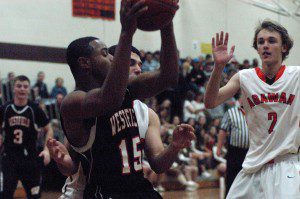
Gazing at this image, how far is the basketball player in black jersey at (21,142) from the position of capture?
7.07 metres

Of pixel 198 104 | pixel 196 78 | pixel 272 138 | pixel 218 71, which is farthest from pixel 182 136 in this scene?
pixel 196 78

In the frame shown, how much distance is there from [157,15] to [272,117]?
1.88 meters

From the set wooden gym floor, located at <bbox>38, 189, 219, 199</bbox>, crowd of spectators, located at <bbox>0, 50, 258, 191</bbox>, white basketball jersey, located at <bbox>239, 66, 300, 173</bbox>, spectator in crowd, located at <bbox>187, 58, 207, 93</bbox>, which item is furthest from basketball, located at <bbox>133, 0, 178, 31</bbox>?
spectator in crowd, located at <bbox>187, 58, 207, 93</bbox>

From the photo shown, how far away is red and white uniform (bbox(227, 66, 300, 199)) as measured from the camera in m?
4.29

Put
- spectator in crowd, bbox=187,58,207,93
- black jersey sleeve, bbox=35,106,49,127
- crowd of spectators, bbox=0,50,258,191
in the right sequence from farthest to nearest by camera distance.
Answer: spectator in crowd, bbox=187,58,207,93 → crowd of spectators, bbox=0,50,258,191 → black jersey sleeve, bbox=35,106,49,127

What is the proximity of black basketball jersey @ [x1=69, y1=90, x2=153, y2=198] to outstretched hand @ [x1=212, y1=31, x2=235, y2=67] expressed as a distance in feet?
3.93

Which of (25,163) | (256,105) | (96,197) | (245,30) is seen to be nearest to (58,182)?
(25,163)

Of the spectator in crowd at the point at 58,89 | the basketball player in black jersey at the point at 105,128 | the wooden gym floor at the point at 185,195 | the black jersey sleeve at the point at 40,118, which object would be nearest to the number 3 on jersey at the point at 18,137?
the black jersey sleeve at the point at 40,118

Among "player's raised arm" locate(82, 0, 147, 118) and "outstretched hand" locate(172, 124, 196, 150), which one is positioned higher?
"player's raised arm" locate(82, 0, 147, 118)

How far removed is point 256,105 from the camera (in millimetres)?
4441

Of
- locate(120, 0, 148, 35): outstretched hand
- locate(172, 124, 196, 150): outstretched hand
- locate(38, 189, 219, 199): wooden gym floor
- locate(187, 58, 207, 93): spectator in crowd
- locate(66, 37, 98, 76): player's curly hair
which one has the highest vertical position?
locate(120, 0, 148, 35): outstretched hand

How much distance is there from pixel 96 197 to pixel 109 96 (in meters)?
0.66

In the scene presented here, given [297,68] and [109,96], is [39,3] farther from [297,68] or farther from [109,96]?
[109,96]

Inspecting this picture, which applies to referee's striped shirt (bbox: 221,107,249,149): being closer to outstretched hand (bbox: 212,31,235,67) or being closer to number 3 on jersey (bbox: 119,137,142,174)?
outstretched hand (bbox: 212,31,235,67)
